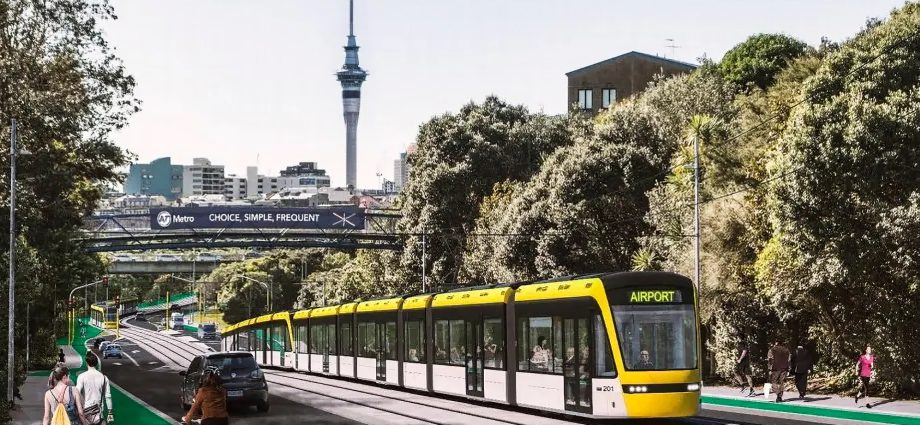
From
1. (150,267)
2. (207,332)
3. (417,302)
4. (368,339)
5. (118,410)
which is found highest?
(150,267)

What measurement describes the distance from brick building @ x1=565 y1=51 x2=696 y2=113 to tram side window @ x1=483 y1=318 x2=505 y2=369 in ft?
290

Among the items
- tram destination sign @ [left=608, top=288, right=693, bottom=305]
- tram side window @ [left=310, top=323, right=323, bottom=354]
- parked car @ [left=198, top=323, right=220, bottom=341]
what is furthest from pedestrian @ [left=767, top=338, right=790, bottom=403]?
parked car @ [left=198, top=323, right=220, bottom=341]

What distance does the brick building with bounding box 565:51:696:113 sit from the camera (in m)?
119

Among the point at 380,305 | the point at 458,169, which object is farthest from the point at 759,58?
the point at 380,305

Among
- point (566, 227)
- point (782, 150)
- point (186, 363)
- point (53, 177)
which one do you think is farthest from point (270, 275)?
point (782, 150)

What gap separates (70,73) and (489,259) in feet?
113

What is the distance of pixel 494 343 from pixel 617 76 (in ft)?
296

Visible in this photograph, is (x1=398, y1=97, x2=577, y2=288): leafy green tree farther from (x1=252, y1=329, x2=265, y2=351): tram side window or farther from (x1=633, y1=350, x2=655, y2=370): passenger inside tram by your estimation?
(x1=633, y1=350, x2=655, y2=370): passenger inside tram

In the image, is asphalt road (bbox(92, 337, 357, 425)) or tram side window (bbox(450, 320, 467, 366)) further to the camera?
tram side window (bbox(450, 320, 467, 366))

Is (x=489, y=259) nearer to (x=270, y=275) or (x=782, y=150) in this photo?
(x=782, y=150)

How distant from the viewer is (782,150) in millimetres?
38125

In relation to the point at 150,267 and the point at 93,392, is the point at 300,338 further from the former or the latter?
the point at 150,267

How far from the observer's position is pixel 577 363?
89.2ft

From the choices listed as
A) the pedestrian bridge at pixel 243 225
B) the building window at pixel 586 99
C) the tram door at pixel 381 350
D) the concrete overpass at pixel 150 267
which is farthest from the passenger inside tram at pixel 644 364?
the concrete overpass at pixel 150 267
